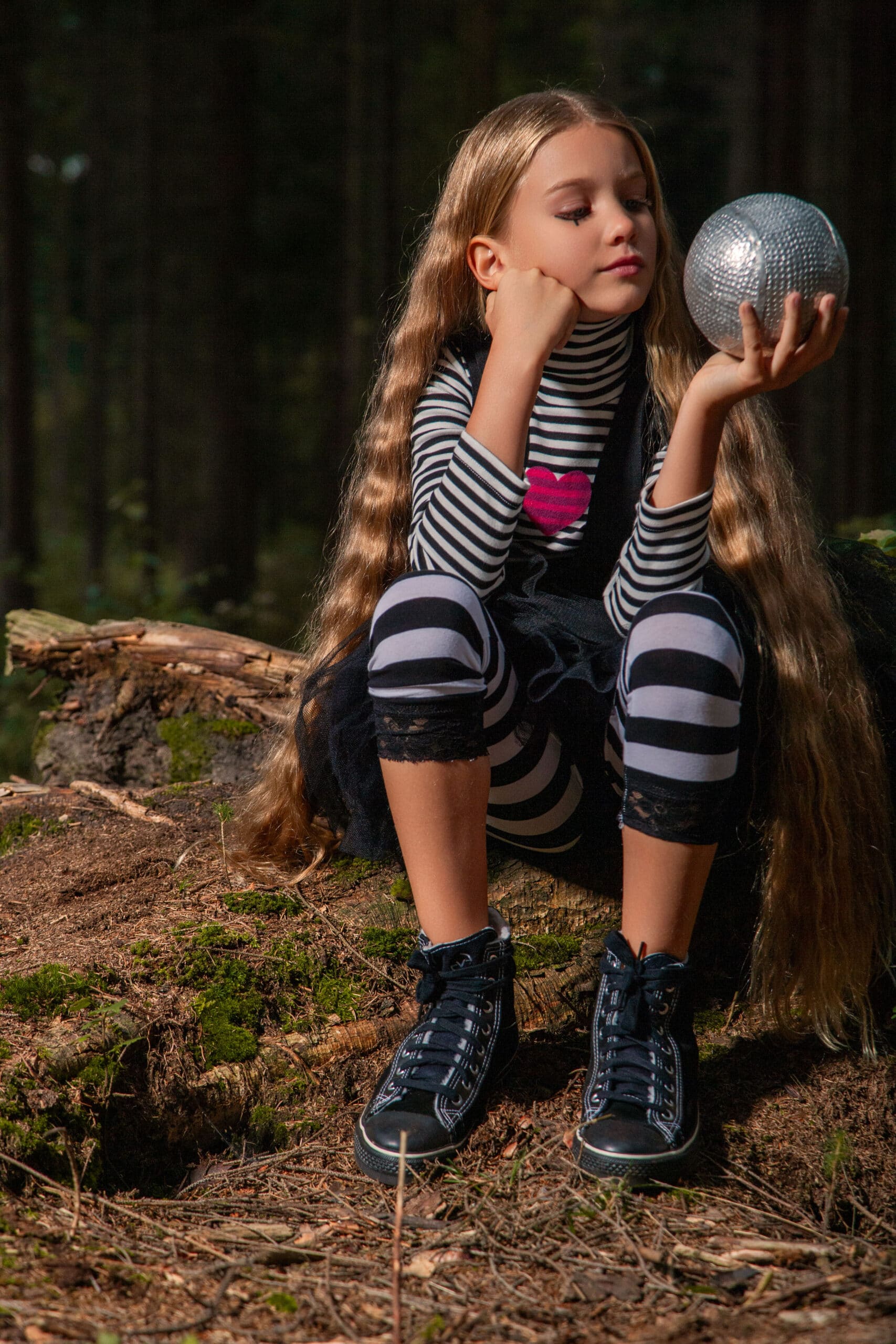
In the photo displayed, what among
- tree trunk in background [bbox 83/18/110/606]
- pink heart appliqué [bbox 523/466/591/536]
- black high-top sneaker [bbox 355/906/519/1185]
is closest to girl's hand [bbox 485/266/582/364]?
pink heart appliqué [bbox 523/466/591/536]

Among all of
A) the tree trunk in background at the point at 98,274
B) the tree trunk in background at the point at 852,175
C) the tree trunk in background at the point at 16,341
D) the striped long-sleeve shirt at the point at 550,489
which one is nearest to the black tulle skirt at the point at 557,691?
the striped long-sleeve shirt at the point at 550,489

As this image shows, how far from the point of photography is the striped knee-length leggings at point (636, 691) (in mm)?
1989

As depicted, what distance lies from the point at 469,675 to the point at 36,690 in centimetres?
265

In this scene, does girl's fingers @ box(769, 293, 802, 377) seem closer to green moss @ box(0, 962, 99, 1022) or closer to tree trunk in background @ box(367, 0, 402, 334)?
green moss @ box(0, 962, 99, 1022)

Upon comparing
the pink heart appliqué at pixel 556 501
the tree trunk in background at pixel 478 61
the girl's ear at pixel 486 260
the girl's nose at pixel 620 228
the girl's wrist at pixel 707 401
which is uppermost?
the tree trunk in background at pixel 478 61

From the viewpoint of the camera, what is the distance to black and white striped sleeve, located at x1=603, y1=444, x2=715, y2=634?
2143 millimetres

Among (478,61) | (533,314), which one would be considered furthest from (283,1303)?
(478,61)

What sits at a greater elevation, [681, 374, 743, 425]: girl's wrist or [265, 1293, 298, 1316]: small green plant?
[681, 374, 743, 425]: girl's wrist

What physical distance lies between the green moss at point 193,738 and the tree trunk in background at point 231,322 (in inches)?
218

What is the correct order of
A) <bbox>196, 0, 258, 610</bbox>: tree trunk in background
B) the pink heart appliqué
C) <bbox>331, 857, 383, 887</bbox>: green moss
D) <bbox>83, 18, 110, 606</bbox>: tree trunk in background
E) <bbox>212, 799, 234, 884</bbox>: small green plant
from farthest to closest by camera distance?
<bbox>83, 18, 110, 606</bbox>: tree trunk in background
<bbox>196, 0, 258, 610</bbox>: tree trunk in background
<bbox>212, 799, 234, 884</bbox>: small green plant
<bbox>331, 857, 383, 887</bbox>: green moss
the pink heart appliqué

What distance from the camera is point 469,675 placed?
2068mm

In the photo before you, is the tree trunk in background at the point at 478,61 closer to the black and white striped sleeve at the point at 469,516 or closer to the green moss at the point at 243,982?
the black and white striped sleeve at the point at 469,516

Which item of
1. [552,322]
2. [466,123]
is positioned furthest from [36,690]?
[466,123]

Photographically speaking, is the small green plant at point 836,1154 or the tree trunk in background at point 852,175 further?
the tree trunk in background at point 852,175
